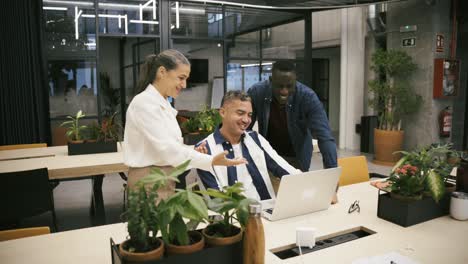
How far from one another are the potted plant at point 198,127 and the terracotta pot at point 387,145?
13.7ft

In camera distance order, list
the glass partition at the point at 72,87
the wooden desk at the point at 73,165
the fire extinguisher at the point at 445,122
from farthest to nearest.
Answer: the fire extinguisher at the point at 445,122 < the glass partition at the point at 72,87 < the wooden desk at the point at 73,165

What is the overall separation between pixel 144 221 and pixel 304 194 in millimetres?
1037

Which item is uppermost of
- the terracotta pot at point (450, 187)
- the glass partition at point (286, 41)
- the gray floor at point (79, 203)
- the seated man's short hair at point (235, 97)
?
the glass partition at point (286, 41)

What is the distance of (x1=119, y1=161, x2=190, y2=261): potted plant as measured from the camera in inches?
48.6

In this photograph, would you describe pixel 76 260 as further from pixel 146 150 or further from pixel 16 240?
pixel 146 150

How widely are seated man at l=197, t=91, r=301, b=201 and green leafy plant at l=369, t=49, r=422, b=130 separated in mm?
5576

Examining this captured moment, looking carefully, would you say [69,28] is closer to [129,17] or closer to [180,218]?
[129,17]

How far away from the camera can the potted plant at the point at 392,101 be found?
7496 millimetres

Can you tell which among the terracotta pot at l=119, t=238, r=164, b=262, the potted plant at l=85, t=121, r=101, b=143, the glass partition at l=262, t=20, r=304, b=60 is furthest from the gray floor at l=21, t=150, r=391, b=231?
the glass partition at l=262, t=20, r=304, b=60

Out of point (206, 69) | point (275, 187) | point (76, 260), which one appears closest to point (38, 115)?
point (206, 69)

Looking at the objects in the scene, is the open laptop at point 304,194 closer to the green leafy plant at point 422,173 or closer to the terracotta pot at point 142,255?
the green leafy plant at point 422,173

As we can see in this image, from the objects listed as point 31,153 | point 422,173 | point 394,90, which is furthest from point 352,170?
point 394,90

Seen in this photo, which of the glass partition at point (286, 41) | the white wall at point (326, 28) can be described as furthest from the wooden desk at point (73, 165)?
the white wall at point (326, 28)

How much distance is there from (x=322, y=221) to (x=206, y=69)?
27.2 ft
